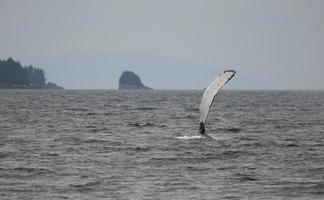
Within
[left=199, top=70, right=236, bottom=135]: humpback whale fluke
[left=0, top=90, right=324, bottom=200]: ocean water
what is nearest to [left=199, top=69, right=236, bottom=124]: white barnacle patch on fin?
[left=199, top=70, right=236, bottom=135]: humpback whale fluke

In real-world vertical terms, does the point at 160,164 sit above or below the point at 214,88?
below

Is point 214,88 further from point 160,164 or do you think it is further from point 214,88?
point 160,164

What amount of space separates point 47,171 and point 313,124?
112 ft

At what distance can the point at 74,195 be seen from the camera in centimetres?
2544

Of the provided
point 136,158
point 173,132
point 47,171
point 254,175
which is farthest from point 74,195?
point 173,132

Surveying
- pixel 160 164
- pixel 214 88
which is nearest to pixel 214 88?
pixel 214 88

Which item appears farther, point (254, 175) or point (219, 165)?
point (219, 165)

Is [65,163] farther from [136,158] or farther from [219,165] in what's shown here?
[219,165]

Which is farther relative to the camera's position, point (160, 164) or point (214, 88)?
point (214, 88)

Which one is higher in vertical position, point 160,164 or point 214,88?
point 214,88

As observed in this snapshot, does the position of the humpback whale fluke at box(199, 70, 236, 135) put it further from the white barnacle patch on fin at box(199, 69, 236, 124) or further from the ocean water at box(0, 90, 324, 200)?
the ocean water at box(0, 90, 324, 200)

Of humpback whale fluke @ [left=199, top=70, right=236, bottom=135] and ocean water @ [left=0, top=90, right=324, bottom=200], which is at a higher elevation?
humpback whale fluke @ [left=199, top=70, right=236, bottom=135]

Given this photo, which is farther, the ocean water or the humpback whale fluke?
the humpback whale fluke

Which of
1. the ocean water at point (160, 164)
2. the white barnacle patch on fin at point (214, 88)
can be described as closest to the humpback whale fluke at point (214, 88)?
the white barnacle patch on fin at point (214, 88)
